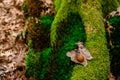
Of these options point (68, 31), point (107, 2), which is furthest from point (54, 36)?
point (107, 2)

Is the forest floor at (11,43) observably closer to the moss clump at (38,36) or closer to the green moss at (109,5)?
the moss clump at (38,36)

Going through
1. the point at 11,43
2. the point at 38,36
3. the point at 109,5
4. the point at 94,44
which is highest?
the point at 109,5

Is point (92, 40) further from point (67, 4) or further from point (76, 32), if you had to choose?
point (67, 4)

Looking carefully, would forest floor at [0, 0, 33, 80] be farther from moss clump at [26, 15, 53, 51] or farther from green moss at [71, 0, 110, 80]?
green moss at [71, 0, 110, 80]

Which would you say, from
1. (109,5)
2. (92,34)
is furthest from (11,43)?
(109,5)

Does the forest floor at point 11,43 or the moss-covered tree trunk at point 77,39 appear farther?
the forest floor at point 11,43

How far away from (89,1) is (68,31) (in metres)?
0.69

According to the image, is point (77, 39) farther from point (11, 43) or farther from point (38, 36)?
point (11, 43)

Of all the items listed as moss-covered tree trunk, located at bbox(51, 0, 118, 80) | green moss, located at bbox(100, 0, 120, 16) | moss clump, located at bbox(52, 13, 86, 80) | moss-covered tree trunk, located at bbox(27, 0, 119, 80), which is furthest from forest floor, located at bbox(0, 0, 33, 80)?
green moss, located at bbox(100, 0, 120, 16)

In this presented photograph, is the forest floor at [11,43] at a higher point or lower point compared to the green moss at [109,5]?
lower

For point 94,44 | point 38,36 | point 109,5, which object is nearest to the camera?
point 94,44

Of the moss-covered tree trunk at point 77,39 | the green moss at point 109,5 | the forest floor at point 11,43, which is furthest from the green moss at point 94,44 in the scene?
the forest floor at point 11,43

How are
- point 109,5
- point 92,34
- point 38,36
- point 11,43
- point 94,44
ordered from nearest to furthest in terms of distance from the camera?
point 94,44, point 92,34, point 38,36, point 109,5, point 11,43

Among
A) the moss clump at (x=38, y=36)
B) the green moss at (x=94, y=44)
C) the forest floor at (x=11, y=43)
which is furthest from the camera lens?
the forest floor at (x=11, y=43)
